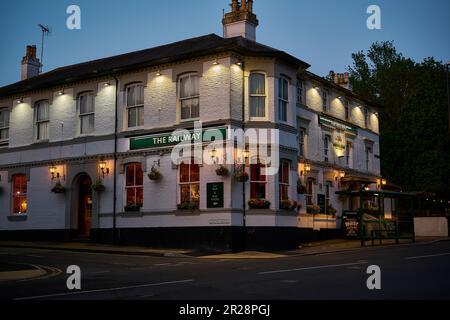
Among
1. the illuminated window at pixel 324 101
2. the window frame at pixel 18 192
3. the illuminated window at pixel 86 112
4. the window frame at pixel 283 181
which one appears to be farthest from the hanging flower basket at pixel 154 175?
the illuminated window at pixel 324 101

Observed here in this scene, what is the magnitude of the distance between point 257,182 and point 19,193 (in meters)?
13.7

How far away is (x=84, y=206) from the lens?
2931cm

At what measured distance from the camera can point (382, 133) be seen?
54.2m

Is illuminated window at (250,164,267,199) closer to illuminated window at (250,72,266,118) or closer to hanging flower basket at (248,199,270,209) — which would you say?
hanging flower basket at (248,199,270,209)

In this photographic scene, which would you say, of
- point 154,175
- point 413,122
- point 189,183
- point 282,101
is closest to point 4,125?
point 154,175

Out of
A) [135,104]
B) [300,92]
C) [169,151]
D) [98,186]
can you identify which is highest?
[300,92]

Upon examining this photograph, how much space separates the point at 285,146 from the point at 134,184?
726cm

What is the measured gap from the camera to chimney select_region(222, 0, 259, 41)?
2922cm

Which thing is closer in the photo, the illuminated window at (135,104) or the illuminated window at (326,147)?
the illuminated window at (135,104)

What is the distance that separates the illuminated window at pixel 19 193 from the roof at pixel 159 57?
473 centimetres

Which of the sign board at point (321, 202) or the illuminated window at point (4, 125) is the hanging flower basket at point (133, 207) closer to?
the illuminated window at point (4, 125)

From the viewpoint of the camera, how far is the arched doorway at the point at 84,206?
29.1m

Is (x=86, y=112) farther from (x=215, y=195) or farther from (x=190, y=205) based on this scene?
(x=215, y=195)

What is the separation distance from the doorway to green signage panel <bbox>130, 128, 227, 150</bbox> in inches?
148
